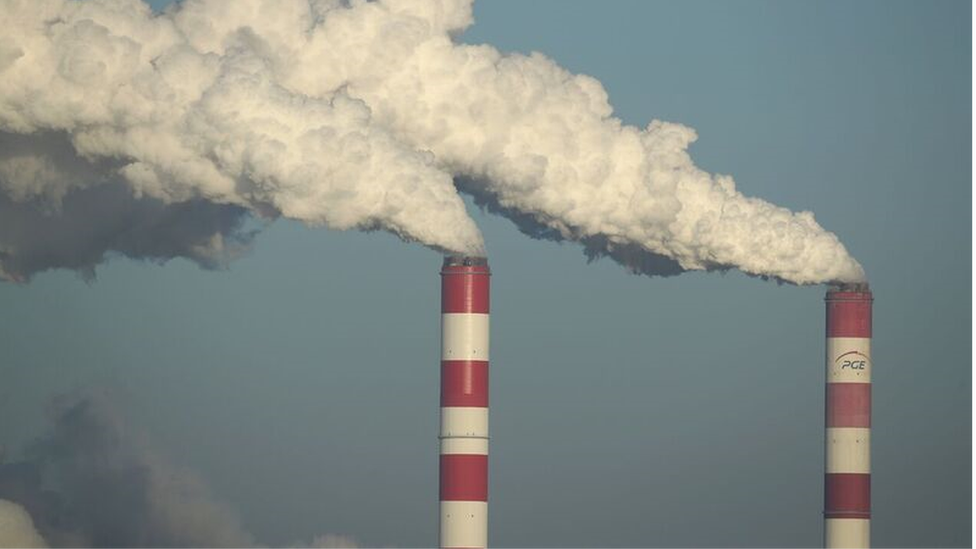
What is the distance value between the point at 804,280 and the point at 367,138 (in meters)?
11.5

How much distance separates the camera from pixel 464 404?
50.1 metres

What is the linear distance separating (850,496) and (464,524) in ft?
29.4

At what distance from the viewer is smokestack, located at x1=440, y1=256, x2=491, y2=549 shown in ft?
164

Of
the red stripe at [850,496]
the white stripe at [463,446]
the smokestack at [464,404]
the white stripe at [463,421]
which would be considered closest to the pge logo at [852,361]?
the red stripe at [850,496]

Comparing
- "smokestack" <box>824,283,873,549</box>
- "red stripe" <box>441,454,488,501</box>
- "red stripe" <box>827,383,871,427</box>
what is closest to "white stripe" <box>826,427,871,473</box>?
"smokestack" <box>824,283,873,549</box>

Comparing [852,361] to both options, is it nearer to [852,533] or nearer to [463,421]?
[852,533]

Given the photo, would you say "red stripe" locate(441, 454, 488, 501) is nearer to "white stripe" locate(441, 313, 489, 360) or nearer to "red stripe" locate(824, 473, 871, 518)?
"white stripe" locate(441, 313, 489, 360)

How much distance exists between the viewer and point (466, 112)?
2012 inches

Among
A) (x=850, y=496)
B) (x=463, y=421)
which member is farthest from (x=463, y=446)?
(x=850, y=496)

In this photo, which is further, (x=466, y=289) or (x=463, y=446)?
(x=466, y=289)

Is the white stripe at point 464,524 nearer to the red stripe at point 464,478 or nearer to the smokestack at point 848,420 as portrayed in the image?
the red stripe at point 464,478

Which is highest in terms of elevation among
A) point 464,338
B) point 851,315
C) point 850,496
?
point 851,315

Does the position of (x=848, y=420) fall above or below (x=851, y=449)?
above

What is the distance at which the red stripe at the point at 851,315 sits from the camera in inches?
2154
